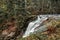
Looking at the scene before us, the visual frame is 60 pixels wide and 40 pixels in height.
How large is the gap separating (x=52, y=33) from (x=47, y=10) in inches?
309

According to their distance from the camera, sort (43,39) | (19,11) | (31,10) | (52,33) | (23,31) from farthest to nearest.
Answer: (31,10), (19,11), (23,31), (52,33), (43,39)

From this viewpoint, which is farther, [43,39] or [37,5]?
[37,5]

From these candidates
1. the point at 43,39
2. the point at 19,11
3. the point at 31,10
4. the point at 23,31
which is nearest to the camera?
the point at 43,39

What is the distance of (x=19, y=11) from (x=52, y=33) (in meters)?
5.75

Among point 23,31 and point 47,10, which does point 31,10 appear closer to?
point 47,10

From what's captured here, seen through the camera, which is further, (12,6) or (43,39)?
(12,6)

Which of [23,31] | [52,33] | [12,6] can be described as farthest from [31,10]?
[52,33]

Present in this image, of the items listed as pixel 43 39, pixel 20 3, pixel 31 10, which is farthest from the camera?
pixel 31 10

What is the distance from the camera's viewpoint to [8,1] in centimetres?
1458

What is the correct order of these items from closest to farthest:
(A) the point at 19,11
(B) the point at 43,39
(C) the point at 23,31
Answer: (B) the point at 43,39 → (C) the point at 23,31 → (A) the point at 19,11

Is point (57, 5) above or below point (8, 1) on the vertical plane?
below

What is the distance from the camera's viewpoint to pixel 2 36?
12.3 metres

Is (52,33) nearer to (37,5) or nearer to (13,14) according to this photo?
(13,14)

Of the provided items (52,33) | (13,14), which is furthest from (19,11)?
(52,33)
